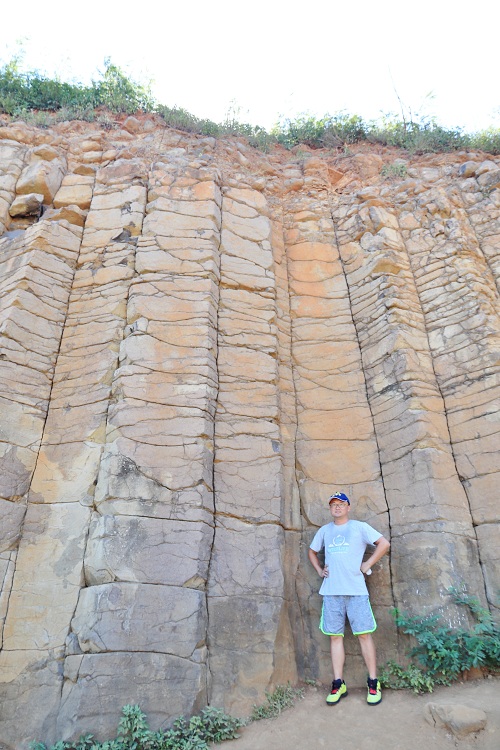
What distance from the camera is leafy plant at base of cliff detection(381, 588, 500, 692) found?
13.1ft

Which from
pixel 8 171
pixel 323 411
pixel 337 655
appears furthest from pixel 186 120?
pixel 337 655

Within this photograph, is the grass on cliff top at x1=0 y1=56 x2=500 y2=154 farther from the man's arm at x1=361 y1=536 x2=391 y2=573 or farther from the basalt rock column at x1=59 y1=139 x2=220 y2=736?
the man's arm at x1=361 y1=536 x2=391 y2=573

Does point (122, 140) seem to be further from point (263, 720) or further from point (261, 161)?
point (263, 720)

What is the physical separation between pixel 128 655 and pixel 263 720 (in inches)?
41.8

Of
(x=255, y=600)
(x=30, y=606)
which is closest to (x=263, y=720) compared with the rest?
(x=255, y=600)

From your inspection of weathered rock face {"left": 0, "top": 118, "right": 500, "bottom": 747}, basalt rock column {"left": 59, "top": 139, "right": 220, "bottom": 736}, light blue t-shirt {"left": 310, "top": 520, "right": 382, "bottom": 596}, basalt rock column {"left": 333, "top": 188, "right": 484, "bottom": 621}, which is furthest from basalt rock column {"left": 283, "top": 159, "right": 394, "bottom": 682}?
basalt rock column {"left": 59, "top": 139, "right": 220, "bottom": 736}

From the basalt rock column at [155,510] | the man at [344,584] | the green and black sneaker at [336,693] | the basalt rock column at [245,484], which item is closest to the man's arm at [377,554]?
the man at [344,584]

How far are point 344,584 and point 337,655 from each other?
0.50m

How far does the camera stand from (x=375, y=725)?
3650mm

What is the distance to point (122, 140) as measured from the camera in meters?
7.86

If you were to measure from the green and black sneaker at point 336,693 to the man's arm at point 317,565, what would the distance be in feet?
2.46

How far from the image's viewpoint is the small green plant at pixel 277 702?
3922mm

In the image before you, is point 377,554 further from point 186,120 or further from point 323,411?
point 186,120

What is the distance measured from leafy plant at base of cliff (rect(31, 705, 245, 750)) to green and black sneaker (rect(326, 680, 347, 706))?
686mm
